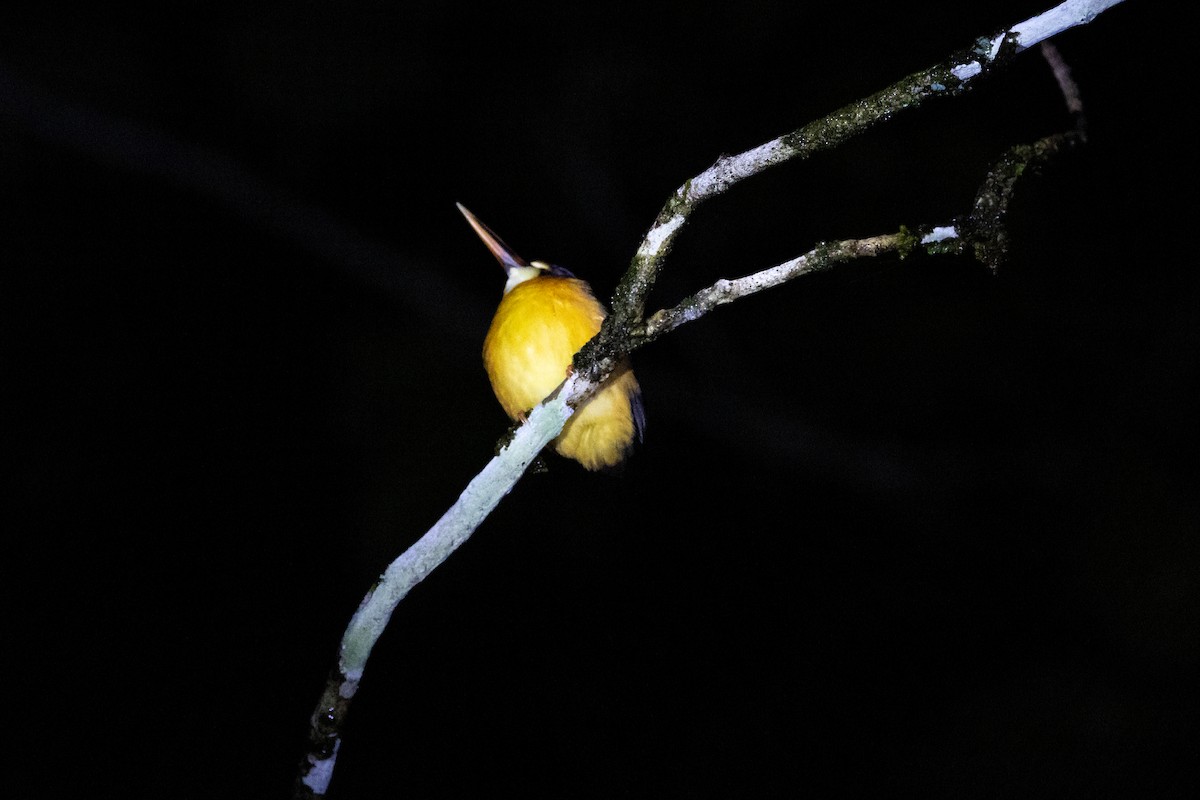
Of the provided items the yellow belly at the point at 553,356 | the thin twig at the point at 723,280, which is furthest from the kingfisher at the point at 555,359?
the thin twig at the point at 723,280

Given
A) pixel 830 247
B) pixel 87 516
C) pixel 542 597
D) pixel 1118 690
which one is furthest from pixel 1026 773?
pixel 87 516

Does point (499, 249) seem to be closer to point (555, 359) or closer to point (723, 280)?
point (555, 359)

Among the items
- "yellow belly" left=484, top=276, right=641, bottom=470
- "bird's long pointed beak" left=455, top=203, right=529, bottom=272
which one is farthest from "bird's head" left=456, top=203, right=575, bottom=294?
"yellow belly" left=484, top=276, right=641, bottom=470

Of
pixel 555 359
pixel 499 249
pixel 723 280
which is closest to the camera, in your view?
pixel 723 280

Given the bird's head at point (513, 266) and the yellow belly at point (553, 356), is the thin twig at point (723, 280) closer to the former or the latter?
the yellow belly at point (553, 356)

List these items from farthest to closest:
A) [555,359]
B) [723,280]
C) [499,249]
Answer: [499,249] < [555,359] < [723,280]

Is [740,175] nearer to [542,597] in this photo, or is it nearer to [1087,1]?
[1087,1]

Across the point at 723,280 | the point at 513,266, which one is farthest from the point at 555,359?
the point at 723,280

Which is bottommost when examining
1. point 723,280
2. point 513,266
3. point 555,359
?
point 723,280
